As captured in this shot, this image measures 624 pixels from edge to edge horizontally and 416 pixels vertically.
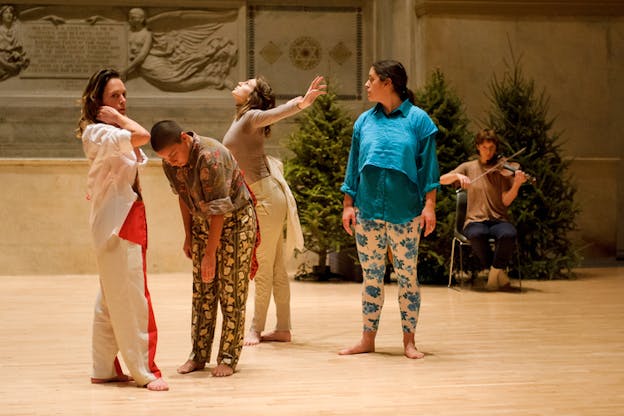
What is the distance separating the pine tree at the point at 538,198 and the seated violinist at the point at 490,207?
655mm

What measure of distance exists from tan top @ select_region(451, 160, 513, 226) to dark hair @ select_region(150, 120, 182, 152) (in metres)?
4.71

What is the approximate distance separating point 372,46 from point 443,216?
175 inches

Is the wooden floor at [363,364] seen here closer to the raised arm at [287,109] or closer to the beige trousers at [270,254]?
the beige trousers at [270,254]

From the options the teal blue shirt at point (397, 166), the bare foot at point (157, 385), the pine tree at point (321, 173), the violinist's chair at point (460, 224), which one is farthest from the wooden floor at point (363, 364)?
the pine tree at point (321, 173)

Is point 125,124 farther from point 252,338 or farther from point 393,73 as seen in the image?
point 252,338

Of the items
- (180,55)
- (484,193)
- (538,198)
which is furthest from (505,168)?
(180,55)

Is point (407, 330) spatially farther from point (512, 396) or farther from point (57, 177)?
point (57, 177)

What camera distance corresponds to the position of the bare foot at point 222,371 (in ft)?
15.1

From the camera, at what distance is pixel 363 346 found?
17.3 ft

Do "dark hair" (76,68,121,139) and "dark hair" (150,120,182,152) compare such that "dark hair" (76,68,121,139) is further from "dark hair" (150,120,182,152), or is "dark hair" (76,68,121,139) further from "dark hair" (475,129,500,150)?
"dark hair" (475,129,500,150)

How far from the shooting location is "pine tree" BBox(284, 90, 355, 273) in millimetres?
Answer: 9172

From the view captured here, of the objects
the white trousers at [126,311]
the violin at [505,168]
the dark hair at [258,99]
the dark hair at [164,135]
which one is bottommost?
the white trousers at [126,311]

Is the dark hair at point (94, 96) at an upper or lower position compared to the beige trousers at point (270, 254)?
upper

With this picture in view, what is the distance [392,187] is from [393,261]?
45 centimetres
